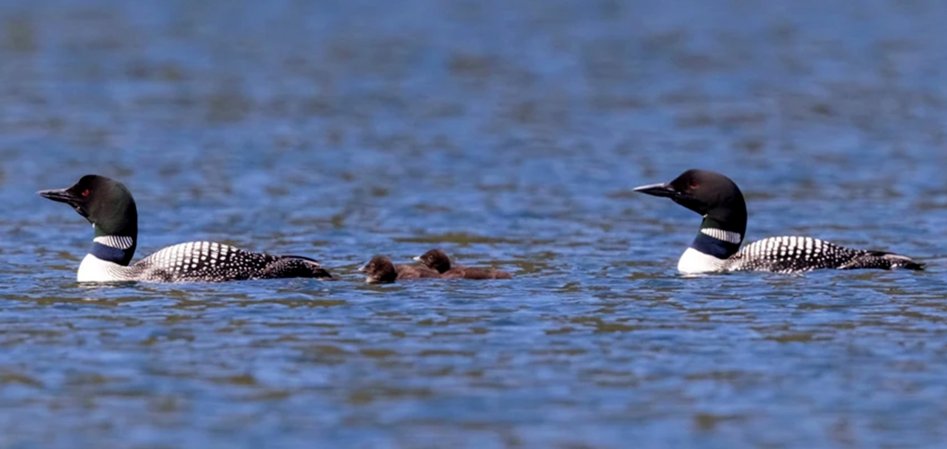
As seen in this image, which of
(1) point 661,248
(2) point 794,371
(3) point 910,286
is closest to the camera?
(2) point 794,371

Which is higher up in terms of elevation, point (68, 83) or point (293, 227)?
point (68, 83)

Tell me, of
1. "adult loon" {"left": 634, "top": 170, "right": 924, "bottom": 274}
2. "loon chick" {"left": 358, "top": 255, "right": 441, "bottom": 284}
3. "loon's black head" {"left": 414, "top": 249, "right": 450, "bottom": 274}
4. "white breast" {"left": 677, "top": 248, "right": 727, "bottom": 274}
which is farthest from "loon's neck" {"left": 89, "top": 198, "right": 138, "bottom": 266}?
"white breast" {"left": 677, "top": 248, "right": 727, "bottom": 274}

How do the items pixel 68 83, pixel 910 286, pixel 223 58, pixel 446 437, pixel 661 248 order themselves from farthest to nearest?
pixel 223 58, pixel 68 83, pixel 661 248, pixel 910 286, pixel 446 437

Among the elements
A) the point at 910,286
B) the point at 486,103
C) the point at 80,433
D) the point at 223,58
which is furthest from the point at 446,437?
the point at 223,58

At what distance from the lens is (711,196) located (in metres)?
13.4

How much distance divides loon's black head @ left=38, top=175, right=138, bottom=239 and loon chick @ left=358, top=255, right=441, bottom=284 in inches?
57.3

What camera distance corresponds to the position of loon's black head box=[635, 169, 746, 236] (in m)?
13.3

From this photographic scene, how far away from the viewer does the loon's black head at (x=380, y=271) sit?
12.1 meters

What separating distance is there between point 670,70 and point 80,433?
884 inches

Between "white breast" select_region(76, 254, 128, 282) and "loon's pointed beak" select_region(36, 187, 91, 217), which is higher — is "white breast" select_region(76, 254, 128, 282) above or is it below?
below

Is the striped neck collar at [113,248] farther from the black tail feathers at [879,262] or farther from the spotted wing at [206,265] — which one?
the black tail feathers at [879,262]

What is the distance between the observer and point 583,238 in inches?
600

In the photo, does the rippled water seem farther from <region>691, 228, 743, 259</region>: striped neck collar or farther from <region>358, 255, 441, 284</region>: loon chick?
<region>691, 228, 743, 259</region>: striped neck collar

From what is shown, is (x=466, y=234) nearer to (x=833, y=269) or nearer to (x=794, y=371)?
(x=833, y=269)
